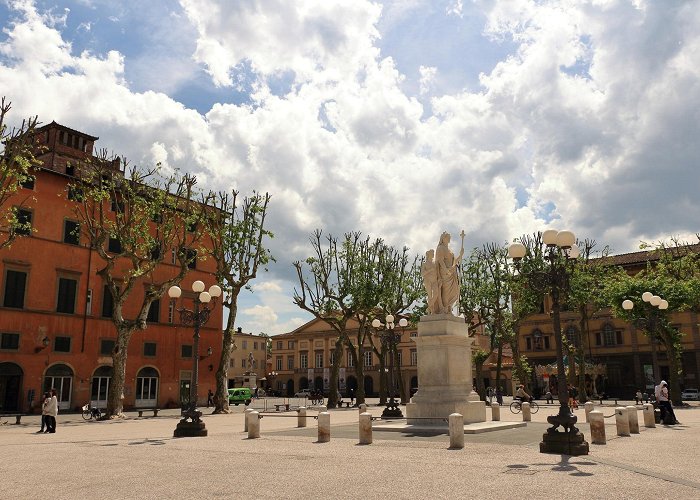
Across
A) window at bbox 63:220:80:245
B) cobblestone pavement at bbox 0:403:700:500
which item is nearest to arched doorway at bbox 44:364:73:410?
window at bbox 63:220:80:245

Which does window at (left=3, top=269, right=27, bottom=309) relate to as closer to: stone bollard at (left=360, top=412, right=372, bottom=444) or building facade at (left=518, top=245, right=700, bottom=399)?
stone bollard at (left=360, top=412, right=372, bottom=444)

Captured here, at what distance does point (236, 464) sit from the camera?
10.8 metres

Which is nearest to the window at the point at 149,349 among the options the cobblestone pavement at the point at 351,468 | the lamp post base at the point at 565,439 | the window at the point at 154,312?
the window at the point at 154,312

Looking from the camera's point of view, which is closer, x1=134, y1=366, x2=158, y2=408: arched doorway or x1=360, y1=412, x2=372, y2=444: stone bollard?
x1=360, y1=412, x2=372, y2=444: stone bollard

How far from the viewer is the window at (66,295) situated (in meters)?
36.3

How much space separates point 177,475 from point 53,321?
99.4 ft

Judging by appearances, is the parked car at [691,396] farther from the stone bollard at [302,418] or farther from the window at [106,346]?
the window at [106,346]

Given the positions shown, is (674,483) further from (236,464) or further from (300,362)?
(300,362)

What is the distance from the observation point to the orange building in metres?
33.8

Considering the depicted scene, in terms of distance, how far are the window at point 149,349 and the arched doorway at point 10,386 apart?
834 centimetres

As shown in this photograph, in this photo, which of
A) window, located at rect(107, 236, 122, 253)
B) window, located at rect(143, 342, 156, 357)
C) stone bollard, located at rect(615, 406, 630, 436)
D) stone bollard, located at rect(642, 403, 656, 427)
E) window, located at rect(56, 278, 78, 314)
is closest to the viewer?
stone bollard, located at rect(615, 406, 630, 436)

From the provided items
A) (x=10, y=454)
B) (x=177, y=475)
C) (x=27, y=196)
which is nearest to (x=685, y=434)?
(x=177, y=475)

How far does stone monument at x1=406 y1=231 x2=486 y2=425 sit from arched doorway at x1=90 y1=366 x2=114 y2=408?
86.2 ft

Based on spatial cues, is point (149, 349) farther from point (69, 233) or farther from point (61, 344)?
point (69, 233)
